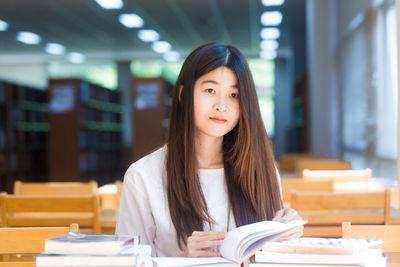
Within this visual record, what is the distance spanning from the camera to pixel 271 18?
10094 mm

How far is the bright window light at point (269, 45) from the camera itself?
42.7ft

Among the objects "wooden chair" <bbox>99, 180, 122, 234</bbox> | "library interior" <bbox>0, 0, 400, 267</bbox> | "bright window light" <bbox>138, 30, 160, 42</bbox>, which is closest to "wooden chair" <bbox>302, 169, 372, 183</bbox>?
"library interior" <bbox>0, 0, 400, 267</bbox>

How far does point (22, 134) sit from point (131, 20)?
291 centimetres

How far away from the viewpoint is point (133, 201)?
1483 mm

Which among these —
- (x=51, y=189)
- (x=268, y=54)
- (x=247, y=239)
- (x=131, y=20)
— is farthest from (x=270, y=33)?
(x=247, y=239)

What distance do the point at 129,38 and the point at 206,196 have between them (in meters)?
10.9

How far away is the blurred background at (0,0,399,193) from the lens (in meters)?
6.06

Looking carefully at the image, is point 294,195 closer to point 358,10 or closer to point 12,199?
point 12,199

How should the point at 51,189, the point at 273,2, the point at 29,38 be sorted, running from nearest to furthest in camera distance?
the point at 51,189, the point at 273,2, the point at 29,38

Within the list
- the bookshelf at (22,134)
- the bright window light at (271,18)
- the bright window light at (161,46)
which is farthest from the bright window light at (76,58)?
the bright window light at (271,18)

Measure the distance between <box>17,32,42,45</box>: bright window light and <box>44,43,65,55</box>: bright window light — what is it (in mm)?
755

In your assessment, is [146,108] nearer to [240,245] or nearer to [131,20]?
[131,20]

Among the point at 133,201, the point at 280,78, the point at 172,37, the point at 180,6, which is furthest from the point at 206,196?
the point at 280,78

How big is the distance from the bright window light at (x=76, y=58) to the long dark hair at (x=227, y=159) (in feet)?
42.9
